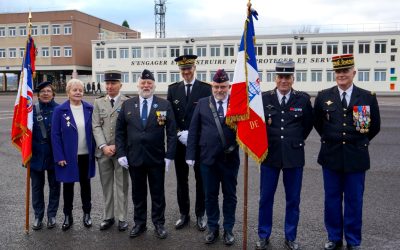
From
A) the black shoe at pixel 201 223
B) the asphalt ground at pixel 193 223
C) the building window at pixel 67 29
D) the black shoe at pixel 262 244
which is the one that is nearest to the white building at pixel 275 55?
the building window at pixel 67 29

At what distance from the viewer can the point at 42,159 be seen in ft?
18.5

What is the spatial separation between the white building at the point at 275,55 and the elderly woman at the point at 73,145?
153 ft

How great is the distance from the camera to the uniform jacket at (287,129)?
4918mm

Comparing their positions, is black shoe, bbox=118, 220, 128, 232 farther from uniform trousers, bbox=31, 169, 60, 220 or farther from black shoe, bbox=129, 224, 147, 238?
uniform trousers, bbox=31, 169, 60, 220

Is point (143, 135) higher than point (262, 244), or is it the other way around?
point (143, 135)

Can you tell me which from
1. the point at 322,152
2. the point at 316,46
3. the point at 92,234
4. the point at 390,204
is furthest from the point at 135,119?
the point at 316,46

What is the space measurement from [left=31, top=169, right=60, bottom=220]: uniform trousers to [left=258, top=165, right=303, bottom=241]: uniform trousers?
112 inches

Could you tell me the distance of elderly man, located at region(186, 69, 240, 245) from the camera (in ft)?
16.7

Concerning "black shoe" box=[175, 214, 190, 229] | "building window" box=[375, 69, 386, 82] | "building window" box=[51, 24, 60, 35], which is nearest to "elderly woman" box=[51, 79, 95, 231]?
"black shoe" box=[175, 214, 190, 229]

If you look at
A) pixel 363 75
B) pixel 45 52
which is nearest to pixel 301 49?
pixel 363 75

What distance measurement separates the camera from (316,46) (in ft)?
178

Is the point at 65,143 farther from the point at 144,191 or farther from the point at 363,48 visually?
the point at 363,48

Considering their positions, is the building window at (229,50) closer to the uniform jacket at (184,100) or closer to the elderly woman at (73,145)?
the uniform jacket at (184,100)

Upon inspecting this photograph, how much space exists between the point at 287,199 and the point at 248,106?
1.25 m
